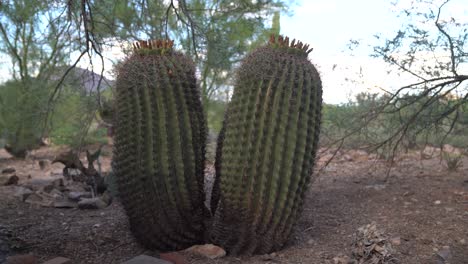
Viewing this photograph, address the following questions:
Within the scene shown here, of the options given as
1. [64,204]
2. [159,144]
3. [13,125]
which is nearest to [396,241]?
[159,144]

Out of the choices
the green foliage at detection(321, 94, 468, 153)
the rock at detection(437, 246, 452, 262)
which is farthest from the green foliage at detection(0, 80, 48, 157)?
the rock at detection(437, 246, 452, 262)

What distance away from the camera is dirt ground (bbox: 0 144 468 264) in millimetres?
3752

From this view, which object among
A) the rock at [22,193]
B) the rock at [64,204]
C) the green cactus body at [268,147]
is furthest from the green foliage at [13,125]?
the green cactus body at [268,147]

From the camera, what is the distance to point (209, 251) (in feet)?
12.3

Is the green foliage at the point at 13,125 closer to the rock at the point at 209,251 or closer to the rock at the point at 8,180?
the rock at the point at 8,180

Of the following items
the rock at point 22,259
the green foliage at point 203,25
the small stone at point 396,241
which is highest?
the green foliage at point 203,25

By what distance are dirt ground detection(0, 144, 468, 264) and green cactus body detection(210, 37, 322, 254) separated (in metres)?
0.21

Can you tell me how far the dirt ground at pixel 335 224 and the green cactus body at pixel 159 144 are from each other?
0.26 meters

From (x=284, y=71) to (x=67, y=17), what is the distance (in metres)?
2.29

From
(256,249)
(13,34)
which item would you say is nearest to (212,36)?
(256,249)

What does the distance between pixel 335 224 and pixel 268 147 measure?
124 cm

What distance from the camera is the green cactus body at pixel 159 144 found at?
3.68 metres

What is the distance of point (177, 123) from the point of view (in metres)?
3.71

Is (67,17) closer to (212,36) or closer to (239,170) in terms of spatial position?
(212,36)
